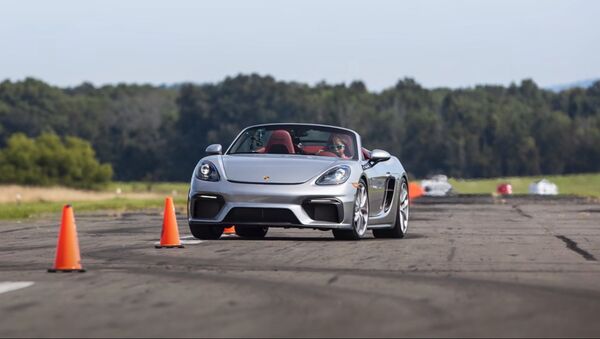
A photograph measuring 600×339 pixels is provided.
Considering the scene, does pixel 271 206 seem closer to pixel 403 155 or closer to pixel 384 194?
pixel 384 194

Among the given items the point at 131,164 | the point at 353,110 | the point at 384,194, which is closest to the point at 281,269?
the point at 384,194

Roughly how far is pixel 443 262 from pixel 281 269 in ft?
5.83

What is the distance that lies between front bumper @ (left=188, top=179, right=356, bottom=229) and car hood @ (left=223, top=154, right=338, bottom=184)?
0.09 meters

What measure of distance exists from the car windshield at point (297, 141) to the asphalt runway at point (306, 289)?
45.5 inches

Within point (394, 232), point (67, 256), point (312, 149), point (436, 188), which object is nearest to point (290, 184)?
point (312, 149)

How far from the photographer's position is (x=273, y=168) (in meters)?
15.4

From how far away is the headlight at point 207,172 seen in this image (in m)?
15.4

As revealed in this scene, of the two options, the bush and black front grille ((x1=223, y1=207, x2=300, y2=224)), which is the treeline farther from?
black front grille ((x1=223, y1=207, x2=300, y2=224))

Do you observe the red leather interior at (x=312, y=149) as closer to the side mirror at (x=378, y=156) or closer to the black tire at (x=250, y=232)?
the side mirror at (x=378, y=156)

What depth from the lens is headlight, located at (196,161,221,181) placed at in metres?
15.4

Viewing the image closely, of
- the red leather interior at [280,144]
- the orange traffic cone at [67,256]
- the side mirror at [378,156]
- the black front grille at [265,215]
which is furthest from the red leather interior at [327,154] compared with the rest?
the orange traffic cone at [67,256]

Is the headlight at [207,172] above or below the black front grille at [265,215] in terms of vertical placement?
above

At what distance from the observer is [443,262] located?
12.4 metres

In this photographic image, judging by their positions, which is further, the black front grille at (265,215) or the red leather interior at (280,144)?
the red leather interior at (280,144)
